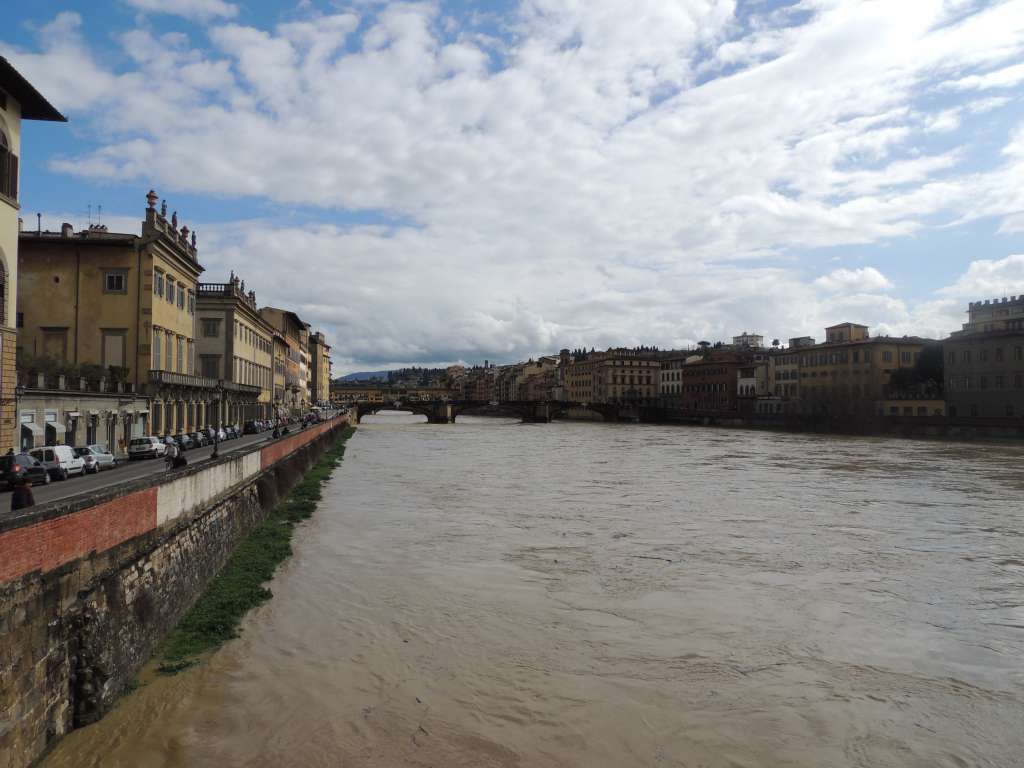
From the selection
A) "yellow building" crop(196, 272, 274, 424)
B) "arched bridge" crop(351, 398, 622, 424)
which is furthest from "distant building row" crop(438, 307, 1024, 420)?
"yellow building" crop(196, 272, 274, 424)

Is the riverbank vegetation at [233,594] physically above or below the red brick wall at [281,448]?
below

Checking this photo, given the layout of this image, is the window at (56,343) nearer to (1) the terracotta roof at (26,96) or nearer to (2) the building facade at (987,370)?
(1) the terracotta roof at (26,96)

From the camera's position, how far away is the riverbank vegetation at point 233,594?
10.1m

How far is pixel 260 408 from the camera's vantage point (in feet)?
221

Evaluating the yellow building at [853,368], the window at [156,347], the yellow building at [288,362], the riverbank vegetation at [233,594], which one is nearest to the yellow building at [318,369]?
the yellow building at [288,362]

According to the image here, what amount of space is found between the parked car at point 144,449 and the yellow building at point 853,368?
65.3 metres

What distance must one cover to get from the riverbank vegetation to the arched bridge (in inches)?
3263

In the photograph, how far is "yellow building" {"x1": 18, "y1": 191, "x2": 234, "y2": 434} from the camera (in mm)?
34406

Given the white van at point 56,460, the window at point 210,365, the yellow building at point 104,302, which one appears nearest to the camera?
the white van at point 56,460

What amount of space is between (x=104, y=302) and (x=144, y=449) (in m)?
8.92

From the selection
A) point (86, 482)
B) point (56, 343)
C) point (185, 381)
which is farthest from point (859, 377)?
point (86, 482)

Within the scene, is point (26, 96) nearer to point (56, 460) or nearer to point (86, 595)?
point (56, 460)

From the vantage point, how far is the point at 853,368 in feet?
267

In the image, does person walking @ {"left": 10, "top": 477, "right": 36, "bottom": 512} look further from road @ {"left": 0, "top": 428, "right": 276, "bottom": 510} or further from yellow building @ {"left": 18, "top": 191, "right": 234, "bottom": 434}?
yellow building @ {"left": 18, "top": 191, "right": 234, "bottom": 434}
